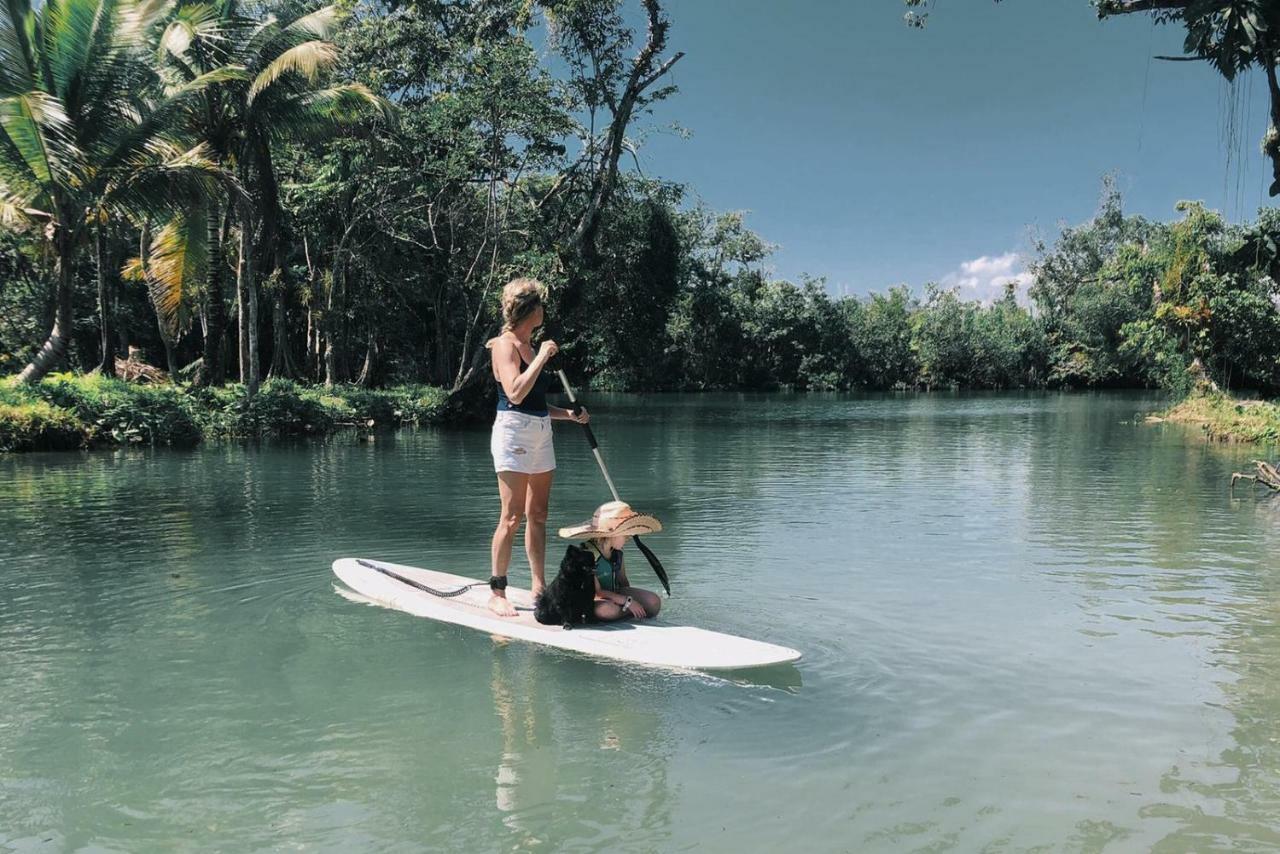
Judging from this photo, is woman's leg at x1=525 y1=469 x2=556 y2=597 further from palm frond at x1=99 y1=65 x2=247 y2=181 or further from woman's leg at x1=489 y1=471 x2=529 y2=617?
palm frond at x1=99 y1=65 x2=247 y2=181

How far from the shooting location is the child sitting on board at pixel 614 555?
5500mm

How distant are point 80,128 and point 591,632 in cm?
1667

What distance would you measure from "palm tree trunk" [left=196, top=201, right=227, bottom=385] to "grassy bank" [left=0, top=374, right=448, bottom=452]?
0.92m

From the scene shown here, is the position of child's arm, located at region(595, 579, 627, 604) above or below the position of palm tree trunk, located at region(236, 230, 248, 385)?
below

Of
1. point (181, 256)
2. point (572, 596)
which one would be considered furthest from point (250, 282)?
point (572, 596)

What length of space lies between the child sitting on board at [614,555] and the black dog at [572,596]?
74 mm

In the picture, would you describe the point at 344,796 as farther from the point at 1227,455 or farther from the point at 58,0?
the point at 1227,455

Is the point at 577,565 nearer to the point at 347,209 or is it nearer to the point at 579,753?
the point at 579,753

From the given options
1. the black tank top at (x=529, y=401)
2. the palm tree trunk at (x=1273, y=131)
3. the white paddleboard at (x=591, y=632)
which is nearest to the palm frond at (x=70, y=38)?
the white paddleboard at (x=591, y=632)

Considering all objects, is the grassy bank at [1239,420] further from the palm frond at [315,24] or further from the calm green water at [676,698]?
the palm frond at [315,24]

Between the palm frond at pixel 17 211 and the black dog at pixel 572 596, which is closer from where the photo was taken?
the black dog at pixel 572 596

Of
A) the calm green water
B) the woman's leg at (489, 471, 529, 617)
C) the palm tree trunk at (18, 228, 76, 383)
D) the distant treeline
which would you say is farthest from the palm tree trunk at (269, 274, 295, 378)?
the woman's leg at (489, 471, 529, 617)

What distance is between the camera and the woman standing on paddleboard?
17.8ft

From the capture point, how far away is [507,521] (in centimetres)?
575
